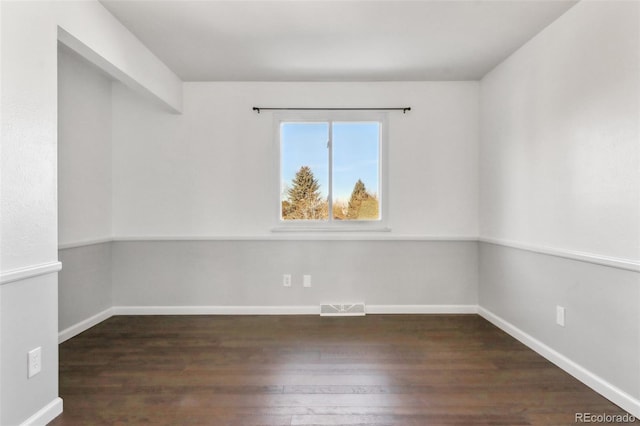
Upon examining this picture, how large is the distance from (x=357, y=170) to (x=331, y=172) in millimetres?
284

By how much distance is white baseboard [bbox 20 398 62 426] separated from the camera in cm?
169

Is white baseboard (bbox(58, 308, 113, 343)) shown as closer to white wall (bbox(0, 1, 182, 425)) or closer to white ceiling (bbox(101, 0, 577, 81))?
white wall (bbox(0, 1, 182, 425))

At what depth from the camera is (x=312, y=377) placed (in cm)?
225

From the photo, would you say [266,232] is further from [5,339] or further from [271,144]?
[5,339]

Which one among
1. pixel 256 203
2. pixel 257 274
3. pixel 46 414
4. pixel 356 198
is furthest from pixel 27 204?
pixel 356 198

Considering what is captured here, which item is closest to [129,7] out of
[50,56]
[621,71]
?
[50,56]

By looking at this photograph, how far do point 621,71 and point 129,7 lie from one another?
308 centimetres

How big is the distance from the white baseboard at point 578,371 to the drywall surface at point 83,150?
4.02m

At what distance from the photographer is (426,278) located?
3.63 m

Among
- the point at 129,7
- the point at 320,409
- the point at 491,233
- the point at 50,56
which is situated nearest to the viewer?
the point at 50,56

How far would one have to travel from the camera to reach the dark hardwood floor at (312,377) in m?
1.86

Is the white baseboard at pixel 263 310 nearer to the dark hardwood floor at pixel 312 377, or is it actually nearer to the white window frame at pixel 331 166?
the dark hardwood floor at pixel 312 377

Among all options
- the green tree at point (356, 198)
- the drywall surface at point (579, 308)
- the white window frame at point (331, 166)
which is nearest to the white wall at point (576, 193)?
the drywall surface at point (579, 308)

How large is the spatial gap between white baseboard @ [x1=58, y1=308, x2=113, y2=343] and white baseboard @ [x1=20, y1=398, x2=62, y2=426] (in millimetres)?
1208
